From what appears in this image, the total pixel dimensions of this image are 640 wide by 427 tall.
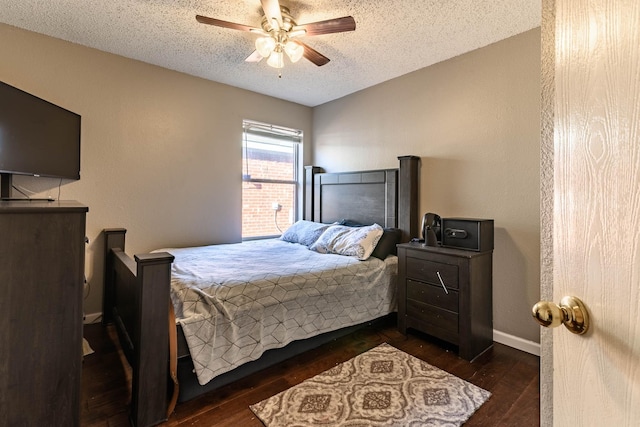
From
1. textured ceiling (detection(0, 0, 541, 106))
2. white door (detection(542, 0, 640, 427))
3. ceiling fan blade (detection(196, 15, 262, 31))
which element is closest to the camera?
white door (detection(542, 0, 640, 427))

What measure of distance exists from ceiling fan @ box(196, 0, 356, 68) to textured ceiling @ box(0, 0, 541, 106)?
0.53 ft

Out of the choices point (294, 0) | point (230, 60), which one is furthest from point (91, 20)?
point (294, 0)

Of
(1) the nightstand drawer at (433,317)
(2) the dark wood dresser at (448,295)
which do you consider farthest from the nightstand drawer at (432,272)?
(1) the nightstand drawer at (433,317)

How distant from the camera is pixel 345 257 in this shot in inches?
108

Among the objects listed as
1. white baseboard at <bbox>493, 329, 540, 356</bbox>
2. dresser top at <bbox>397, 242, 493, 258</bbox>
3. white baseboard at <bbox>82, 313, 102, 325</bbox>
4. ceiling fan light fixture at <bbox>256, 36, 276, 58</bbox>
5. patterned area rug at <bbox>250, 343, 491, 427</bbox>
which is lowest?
patterned area rug at <bbox>250, 343, 491, 427</bbox>

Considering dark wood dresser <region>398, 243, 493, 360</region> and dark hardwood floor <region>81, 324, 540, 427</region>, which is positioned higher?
dark wood dresser <region>398, 243, 493, 360</region>

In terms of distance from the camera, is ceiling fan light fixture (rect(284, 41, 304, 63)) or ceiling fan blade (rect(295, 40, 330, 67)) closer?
ceiling fan light fixture (rect(284, 41, 304, 63))

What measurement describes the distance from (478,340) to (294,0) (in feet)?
9.20

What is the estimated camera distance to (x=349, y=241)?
2.86 meters

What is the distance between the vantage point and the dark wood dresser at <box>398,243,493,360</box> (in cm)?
223

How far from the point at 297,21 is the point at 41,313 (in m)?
2.37

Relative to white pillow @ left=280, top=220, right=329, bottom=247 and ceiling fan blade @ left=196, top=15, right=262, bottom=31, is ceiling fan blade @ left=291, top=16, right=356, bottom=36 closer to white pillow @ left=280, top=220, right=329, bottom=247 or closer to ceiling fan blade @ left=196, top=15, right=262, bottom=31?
ceiling fan blade @ left=196, top=15, right=262, bottom=31

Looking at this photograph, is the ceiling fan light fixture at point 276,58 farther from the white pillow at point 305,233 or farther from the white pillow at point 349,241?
the white pillow at point 305,233

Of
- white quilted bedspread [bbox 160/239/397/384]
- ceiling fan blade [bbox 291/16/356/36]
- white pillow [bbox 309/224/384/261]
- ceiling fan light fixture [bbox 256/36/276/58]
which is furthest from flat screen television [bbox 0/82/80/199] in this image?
white pillow [bbox 309/224/384/261]
